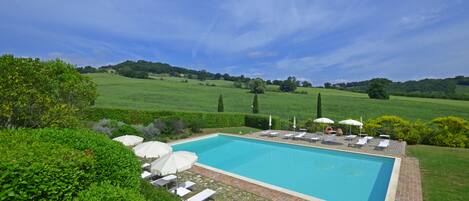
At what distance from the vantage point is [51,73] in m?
10.9

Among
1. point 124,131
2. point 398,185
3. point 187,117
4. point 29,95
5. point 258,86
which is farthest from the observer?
point 258,86

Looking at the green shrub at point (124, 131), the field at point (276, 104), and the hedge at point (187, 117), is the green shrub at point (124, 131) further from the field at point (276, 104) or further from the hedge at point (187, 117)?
the field at point (276, 104)

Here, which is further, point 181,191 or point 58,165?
point 181,191

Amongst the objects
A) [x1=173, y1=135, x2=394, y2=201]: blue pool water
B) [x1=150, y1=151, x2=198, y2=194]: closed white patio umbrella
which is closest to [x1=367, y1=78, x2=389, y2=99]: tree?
[x1=173, y1=135, x2=394, y2=201]: blue pool water

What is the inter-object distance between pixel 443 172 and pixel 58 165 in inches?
573

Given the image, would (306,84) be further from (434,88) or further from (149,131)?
(149,131)

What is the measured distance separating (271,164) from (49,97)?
1082cm

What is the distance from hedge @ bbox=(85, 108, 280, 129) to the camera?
75.4 ft

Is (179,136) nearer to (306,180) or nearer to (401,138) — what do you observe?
(306,180)

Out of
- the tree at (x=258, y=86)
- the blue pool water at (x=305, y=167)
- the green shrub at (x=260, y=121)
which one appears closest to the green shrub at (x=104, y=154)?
the blue pool water at (x=305, y=167)

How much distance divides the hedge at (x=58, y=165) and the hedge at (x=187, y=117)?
630 inches

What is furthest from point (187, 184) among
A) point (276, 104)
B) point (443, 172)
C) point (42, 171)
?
point (276, 104)

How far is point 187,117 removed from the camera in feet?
82.8

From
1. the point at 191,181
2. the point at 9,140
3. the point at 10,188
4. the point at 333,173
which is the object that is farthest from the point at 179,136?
the point at 10,188
